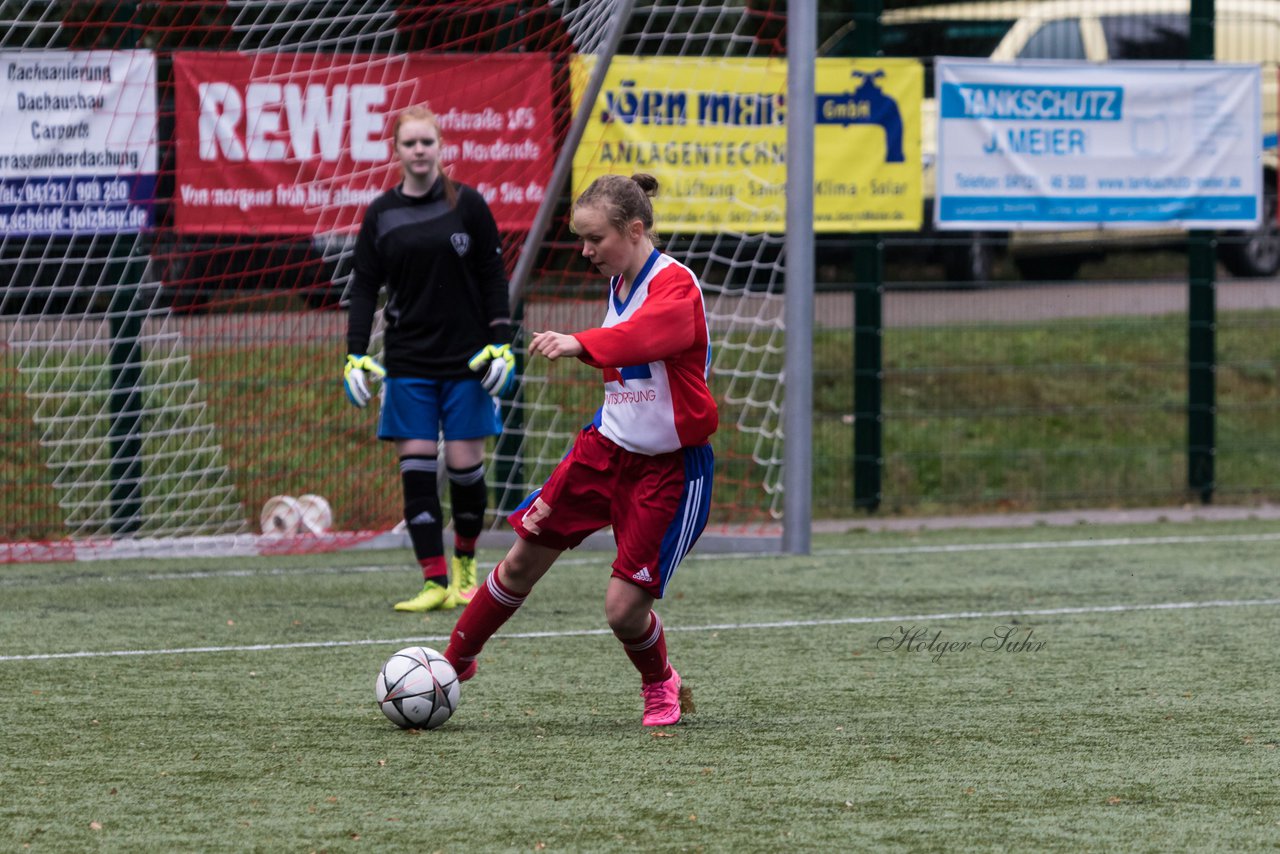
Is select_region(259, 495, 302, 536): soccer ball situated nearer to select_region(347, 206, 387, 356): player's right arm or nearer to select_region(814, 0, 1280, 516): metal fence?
select_region(347, 206, 387, 356): player's right arm

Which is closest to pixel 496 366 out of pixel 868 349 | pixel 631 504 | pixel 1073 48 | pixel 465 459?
pixel 465 459

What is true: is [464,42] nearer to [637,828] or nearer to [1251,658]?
[1251,658]

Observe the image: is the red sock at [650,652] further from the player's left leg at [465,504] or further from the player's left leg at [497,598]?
the player's left leg at [465,504]

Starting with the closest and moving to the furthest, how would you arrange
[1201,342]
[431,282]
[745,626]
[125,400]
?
[745,626] → [431,282] → [125,400] → [1201,342]

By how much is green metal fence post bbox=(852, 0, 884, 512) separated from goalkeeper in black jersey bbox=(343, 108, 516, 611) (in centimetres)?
351

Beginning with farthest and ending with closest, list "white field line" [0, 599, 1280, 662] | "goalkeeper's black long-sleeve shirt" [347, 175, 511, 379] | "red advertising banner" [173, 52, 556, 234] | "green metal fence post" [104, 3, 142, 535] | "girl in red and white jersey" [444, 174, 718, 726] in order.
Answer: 1. "green metal fence post" [104, 3, 142, 535]
2. "red advertising banner" [173, 52, 556, 234]
3. "goalkeeper's black long-sleeve shirt" [347, 175, 511, 379]
4. "white field line" [0, 599, 1280, 662]
5. "girl in red and white jersey" [444, 174, 718, 726]

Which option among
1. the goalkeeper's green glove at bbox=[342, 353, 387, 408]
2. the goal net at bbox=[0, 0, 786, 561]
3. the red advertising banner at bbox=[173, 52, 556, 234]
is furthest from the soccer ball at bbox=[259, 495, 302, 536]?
the goalkeeper's green glove at bbox=[342, 353, 387, 408]

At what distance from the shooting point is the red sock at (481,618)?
492 cm

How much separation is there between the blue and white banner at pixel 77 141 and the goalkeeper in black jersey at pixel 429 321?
1.99 meters

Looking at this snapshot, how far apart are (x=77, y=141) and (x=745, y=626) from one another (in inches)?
149

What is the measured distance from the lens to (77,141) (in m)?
8.31

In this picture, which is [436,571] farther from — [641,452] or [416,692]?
[641,452]

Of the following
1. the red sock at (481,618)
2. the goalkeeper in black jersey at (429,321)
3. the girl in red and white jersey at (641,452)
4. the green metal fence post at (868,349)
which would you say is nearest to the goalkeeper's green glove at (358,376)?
the goalkeeper in black jersey at (429,321)

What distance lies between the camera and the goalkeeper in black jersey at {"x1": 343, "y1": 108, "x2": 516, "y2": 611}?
683cm
